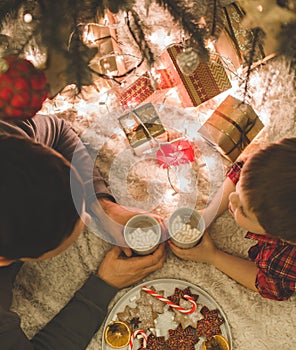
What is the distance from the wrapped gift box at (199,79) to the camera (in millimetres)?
1141

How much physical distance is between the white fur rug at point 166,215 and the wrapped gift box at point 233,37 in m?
0.11

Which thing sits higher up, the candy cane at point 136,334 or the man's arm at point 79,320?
the man's arm at point 79,320

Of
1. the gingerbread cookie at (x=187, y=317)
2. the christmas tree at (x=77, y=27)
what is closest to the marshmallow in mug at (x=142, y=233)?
the gingerbread cookie at (x=187, y=317)

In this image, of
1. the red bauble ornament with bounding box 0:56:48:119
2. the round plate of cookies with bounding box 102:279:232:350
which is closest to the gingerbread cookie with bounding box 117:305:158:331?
the round plate of cookies with bounding box 102:279:232:350

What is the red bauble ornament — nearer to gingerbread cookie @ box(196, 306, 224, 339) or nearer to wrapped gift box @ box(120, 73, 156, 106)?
wrapped gift box @ box(120, 73, 156, 106)

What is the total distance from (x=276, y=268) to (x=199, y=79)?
563 mm

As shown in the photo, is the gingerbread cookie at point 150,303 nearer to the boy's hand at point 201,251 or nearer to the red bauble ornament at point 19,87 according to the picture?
the boy's hand at point 201,251

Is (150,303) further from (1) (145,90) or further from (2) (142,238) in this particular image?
(1) (145,90)

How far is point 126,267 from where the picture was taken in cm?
118

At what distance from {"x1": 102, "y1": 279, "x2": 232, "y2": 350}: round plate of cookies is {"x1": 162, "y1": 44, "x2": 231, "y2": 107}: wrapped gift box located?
56 cm

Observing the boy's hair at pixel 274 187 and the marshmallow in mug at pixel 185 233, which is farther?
the marshmallow in mug at pixel 185 233

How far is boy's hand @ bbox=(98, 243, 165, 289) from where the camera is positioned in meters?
1.18

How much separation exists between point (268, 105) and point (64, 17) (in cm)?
77

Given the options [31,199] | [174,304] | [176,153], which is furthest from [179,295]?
[31,199]
